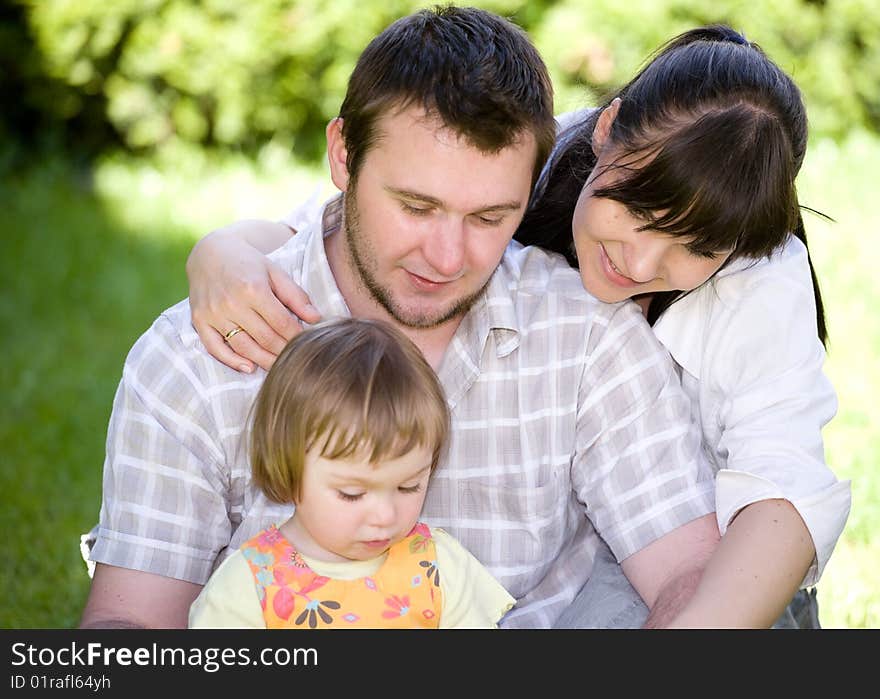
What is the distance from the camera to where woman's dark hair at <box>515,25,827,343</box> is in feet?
8.77

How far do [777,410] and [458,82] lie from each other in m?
0.97

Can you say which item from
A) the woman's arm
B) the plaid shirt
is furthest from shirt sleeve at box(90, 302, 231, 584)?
the woman's arm

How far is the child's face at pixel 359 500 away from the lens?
235cm

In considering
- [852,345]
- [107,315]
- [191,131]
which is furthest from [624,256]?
[191,131]

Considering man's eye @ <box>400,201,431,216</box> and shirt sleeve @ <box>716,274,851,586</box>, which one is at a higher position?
man's eye @ <box>400,201,431,216</box>

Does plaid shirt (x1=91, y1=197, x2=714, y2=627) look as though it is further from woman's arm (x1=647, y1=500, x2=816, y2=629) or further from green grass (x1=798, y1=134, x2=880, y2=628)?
green grass (x1=798, y1=134, x2=880, y2=628)

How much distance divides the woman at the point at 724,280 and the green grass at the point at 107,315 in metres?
1.19

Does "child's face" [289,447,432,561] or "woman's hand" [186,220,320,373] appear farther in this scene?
"woman's hand" [186,220,320,373]

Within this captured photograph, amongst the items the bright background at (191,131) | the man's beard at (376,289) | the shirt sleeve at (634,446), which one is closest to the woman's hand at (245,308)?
the man's beard at (376,289)

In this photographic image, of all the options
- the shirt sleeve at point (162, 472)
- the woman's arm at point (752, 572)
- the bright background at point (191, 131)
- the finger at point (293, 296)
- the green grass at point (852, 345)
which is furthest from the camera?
the bright background at point (191, 131)

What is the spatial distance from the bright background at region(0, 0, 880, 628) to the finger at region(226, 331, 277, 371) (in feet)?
9.74

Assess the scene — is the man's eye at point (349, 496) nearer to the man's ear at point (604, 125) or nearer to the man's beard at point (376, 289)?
the man's beard at point (376, 289)

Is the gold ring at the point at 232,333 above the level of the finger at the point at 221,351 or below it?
above
